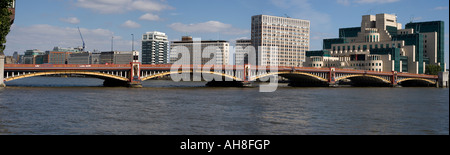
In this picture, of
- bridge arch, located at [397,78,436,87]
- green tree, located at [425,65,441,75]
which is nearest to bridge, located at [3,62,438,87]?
bridge arch, located at [397,78,436,87]

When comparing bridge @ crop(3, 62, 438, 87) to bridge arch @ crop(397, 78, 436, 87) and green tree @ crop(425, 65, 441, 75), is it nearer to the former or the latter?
bridge arch @ crop(397, 78, 436, 87)

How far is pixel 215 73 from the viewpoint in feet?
323

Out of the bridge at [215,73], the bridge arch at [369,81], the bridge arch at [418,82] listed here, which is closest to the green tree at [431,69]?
the bridge at [215,73]

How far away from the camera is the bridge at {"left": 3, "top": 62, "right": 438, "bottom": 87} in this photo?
84.1 metres

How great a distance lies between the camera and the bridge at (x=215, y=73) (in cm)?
8412

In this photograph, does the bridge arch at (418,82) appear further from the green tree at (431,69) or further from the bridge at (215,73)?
the green tree at (431,69)
